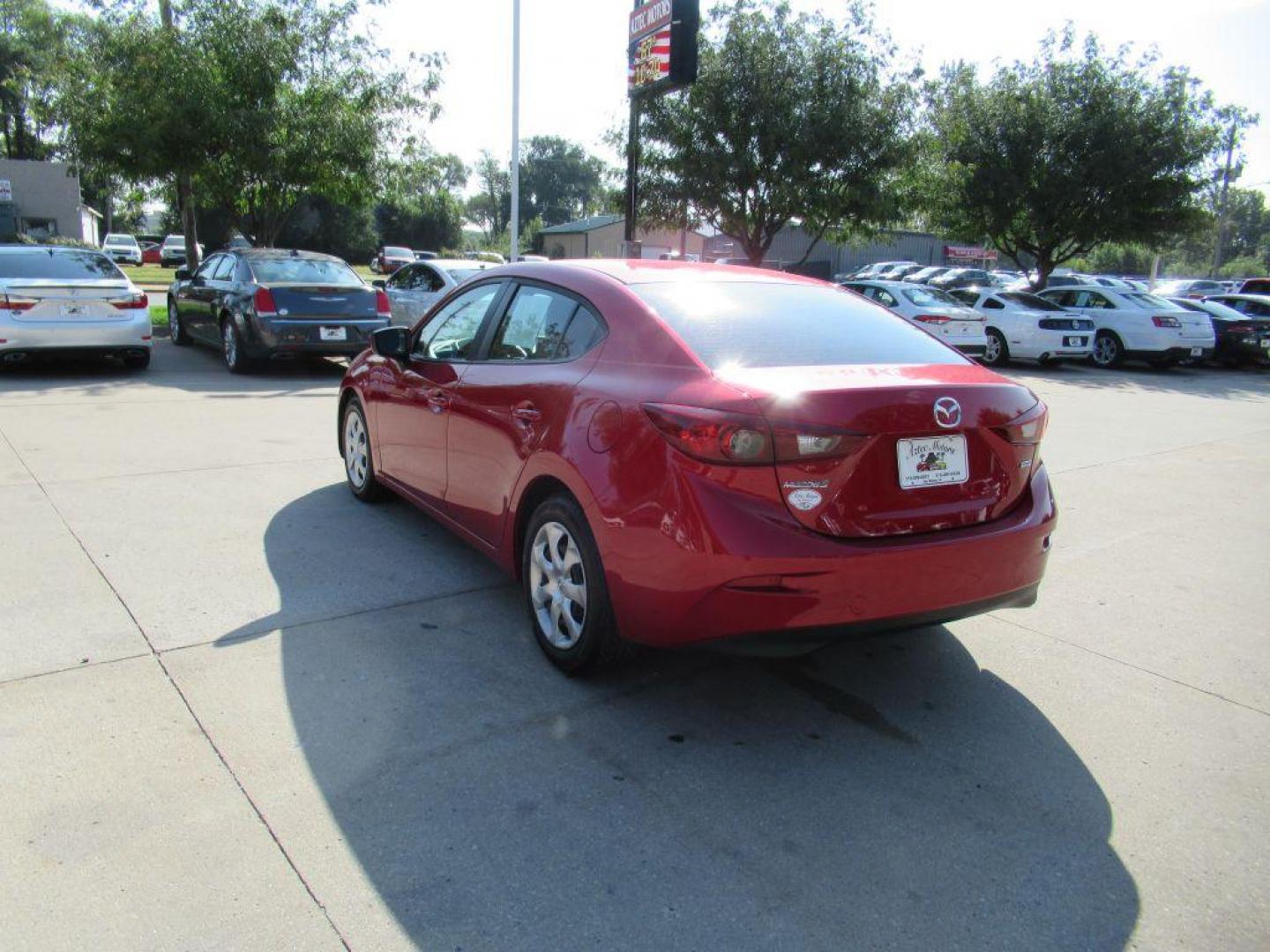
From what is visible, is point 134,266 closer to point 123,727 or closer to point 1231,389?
point 1231,389

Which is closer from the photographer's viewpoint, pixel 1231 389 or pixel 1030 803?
pixel 1030 803

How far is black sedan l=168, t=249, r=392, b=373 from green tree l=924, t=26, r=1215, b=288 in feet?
43.2

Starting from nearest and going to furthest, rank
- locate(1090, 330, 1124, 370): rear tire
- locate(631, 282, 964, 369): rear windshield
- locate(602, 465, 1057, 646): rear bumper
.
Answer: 1. locate(602, 465, 1057, 646): rear bumper
2. locate(631, 282, 964, 369): rear windshield
3. locate(1090, 330, 1124, 370): rear tire

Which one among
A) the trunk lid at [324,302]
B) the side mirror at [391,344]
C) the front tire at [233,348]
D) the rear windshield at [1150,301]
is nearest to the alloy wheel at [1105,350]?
the rear windshield at [1150,301]

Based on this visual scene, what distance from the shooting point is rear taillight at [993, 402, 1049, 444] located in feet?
11.2

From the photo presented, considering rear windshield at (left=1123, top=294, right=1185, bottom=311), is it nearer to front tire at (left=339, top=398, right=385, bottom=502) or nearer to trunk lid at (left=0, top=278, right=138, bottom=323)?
front tire at (left=339, top=398, right=385, bottom=502)

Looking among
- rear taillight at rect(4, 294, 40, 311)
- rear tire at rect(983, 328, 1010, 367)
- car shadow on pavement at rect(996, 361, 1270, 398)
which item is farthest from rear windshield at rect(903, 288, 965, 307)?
rear taillight at rect(4, 294, 40, 311)

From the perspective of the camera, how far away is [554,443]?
358 centimetres

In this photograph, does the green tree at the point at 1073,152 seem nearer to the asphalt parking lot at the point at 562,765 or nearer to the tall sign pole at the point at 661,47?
the tall sign pole at the point at 661,47

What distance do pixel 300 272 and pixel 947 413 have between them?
1025 cm

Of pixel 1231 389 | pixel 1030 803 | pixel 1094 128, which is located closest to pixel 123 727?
pixel 1030 803

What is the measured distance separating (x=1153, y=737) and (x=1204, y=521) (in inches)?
147

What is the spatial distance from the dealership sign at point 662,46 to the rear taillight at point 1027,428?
8284mm

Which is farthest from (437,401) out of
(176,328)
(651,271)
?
(176,328)
